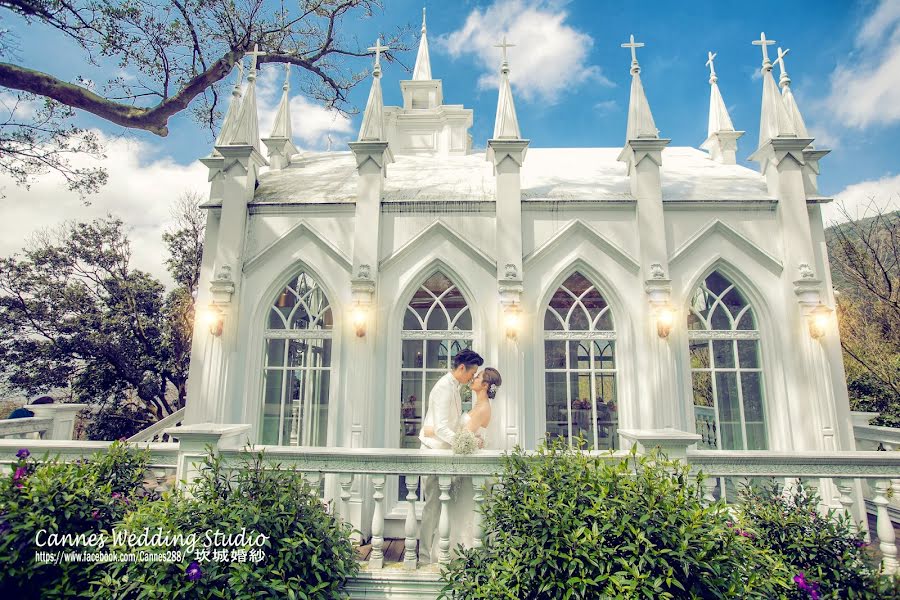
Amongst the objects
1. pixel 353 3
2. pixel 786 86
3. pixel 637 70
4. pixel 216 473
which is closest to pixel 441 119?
pixel 353 3

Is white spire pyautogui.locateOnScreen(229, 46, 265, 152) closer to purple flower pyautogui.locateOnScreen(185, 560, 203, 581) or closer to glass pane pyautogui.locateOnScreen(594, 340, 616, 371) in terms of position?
purple flower pyautogui.locateOnScreen(185, 560, 203, 581)

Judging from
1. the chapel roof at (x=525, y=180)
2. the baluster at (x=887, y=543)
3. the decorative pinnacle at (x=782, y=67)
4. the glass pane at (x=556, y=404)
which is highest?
the decorative pinnacle at (x=782, y=67)

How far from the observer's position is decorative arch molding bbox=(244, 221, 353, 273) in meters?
7.38

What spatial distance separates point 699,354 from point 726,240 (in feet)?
6.39

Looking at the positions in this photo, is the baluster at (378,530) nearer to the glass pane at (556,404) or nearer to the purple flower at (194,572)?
the purple flower at (194,572)

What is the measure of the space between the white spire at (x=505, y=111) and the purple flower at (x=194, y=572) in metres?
6.94

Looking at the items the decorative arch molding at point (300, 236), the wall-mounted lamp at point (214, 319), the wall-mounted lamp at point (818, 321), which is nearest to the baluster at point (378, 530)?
the decorative arch molding at point (300, 236)

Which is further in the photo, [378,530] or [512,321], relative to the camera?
[512,321]

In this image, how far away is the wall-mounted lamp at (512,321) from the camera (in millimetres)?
6824

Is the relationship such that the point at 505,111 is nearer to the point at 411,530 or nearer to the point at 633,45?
the point at 633,45

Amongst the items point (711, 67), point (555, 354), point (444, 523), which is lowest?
point (444, 523)

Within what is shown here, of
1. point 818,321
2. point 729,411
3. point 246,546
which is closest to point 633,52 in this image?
point 818,321

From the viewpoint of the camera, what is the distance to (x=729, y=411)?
7023 millimetres

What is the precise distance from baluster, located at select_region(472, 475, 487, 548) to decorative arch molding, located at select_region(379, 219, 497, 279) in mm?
4069
